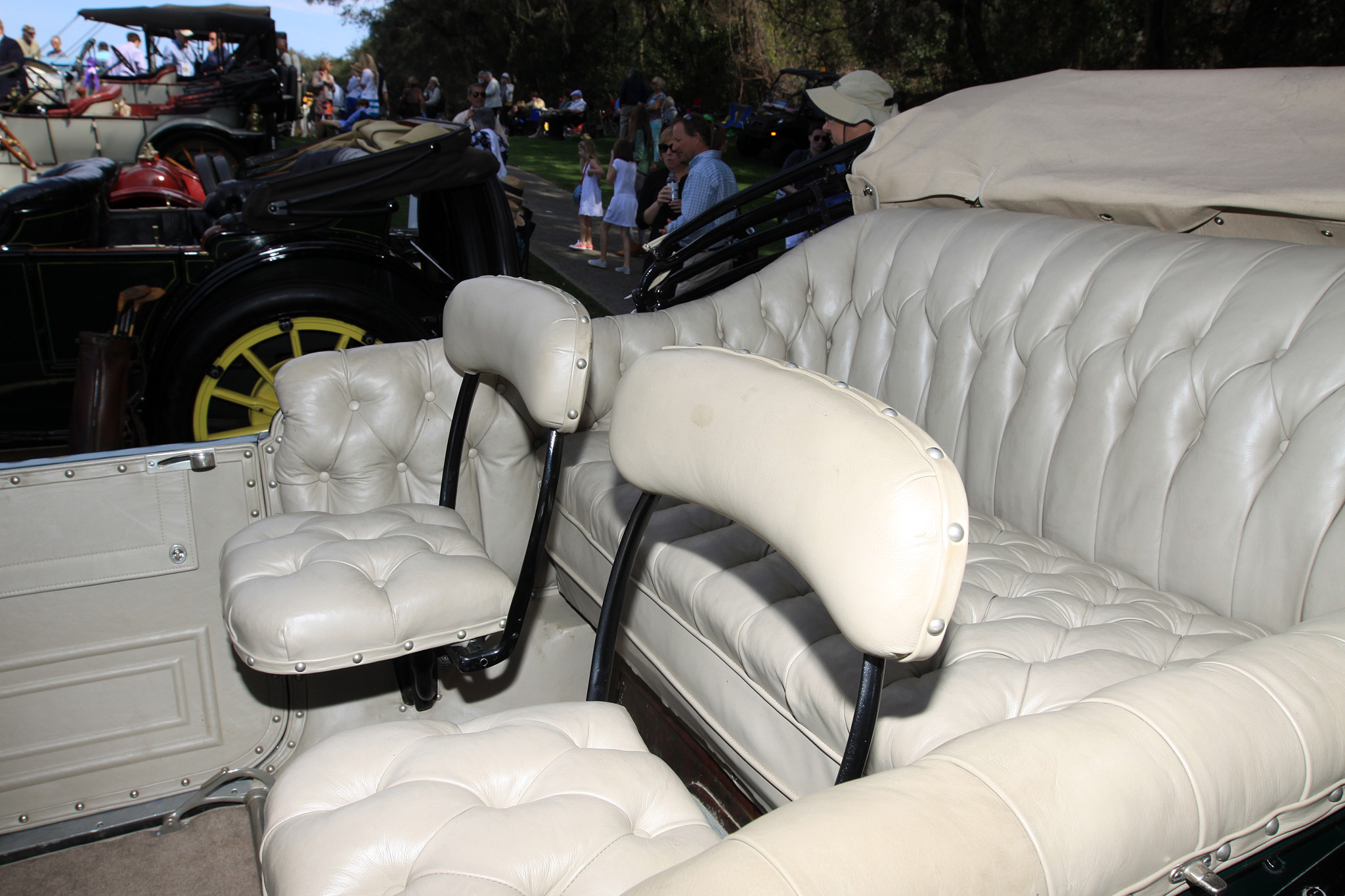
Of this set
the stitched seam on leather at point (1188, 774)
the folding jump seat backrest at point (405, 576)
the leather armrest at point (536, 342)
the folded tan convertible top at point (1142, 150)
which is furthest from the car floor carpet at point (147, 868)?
the folded tan convertible top at point (1142, 150)

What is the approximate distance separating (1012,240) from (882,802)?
1.80m

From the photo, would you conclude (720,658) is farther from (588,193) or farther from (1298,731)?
(588,193)

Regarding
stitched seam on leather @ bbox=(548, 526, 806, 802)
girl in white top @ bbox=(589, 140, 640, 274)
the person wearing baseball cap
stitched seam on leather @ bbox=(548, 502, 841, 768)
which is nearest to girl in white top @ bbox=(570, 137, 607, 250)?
girl in white top @ bbox=(589, 140, 640, 274)

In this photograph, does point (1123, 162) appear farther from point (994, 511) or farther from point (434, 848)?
point (434, 848)

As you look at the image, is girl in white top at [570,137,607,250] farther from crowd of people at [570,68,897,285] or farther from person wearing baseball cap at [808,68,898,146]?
person wearing baseball cap at [808,68,898,146]

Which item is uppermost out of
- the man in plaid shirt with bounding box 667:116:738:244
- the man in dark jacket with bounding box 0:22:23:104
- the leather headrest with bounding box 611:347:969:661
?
the man in dark jacket with bounding box 0:22:23:104

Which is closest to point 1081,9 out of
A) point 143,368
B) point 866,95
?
point 866,95

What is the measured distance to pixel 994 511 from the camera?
6.93 feet

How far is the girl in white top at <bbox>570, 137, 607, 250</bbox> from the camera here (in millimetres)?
7711

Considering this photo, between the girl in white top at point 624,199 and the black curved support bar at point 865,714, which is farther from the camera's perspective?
the girl in white top at point 624,199

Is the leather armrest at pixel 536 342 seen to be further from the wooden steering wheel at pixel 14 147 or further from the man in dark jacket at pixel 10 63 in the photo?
the man in dark jacket at pixel 10 63

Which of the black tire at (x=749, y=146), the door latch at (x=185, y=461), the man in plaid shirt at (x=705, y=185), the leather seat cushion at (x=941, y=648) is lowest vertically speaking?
the leather seat cushion at (x=941, y=648)

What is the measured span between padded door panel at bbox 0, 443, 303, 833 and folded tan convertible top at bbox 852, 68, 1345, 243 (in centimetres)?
197

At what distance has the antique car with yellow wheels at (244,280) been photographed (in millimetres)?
3115
